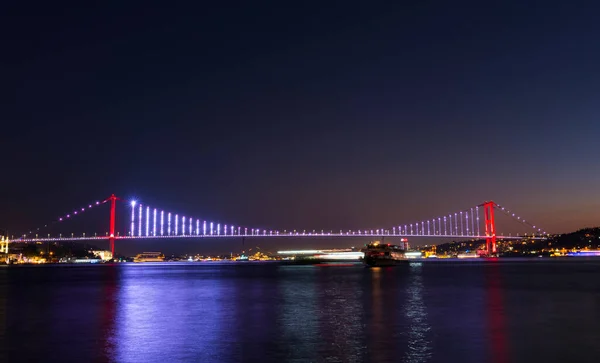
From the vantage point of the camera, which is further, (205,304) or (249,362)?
(205,304)

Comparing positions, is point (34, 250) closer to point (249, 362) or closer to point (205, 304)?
point (205, 304)

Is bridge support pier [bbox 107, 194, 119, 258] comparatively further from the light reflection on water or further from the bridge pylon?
the light reflection on water

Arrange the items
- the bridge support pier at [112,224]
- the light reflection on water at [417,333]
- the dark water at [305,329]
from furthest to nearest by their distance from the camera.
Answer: the bridge support pier at [112,224], the dark water at [305,329], the light reflection on water at [417,333]

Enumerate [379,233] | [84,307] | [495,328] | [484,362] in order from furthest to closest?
[379,233] → [84,307] → [495,328] → [484,362]

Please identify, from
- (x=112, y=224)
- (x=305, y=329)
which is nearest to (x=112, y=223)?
(x=112, y=224)

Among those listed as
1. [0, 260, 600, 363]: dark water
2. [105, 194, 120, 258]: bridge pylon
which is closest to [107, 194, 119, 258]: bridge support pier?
[105, 194, 120, 258]: bridge pylon

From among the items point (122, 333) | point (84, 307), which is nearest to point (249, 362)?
point (122, 333)

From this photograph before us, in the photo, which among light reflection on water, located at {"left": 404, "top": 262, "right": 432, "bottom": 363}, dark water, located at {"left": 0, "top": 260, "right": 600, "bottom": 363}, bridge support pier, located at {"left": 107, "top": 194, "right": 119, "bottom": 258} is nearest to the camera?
light reflection on water, located at {"left": 404, "top": 262, "right": 432, "bottom": 363}

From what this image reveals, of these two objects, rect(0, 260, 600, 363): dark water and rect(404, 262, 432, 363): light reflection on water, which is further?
rect(0, 260, 600, 363): dark water

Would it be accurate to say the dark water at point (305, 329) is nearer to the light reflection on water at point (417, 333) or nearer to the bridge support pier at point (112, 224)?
the light reflection on water at point (417, 333)

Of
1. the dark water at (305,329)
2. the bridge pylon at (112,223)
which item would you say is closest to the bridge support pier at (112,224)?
the bridge pylon at (112,223)

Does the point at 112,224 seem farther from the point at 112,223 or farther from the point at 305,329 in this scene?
the point at 305,329
